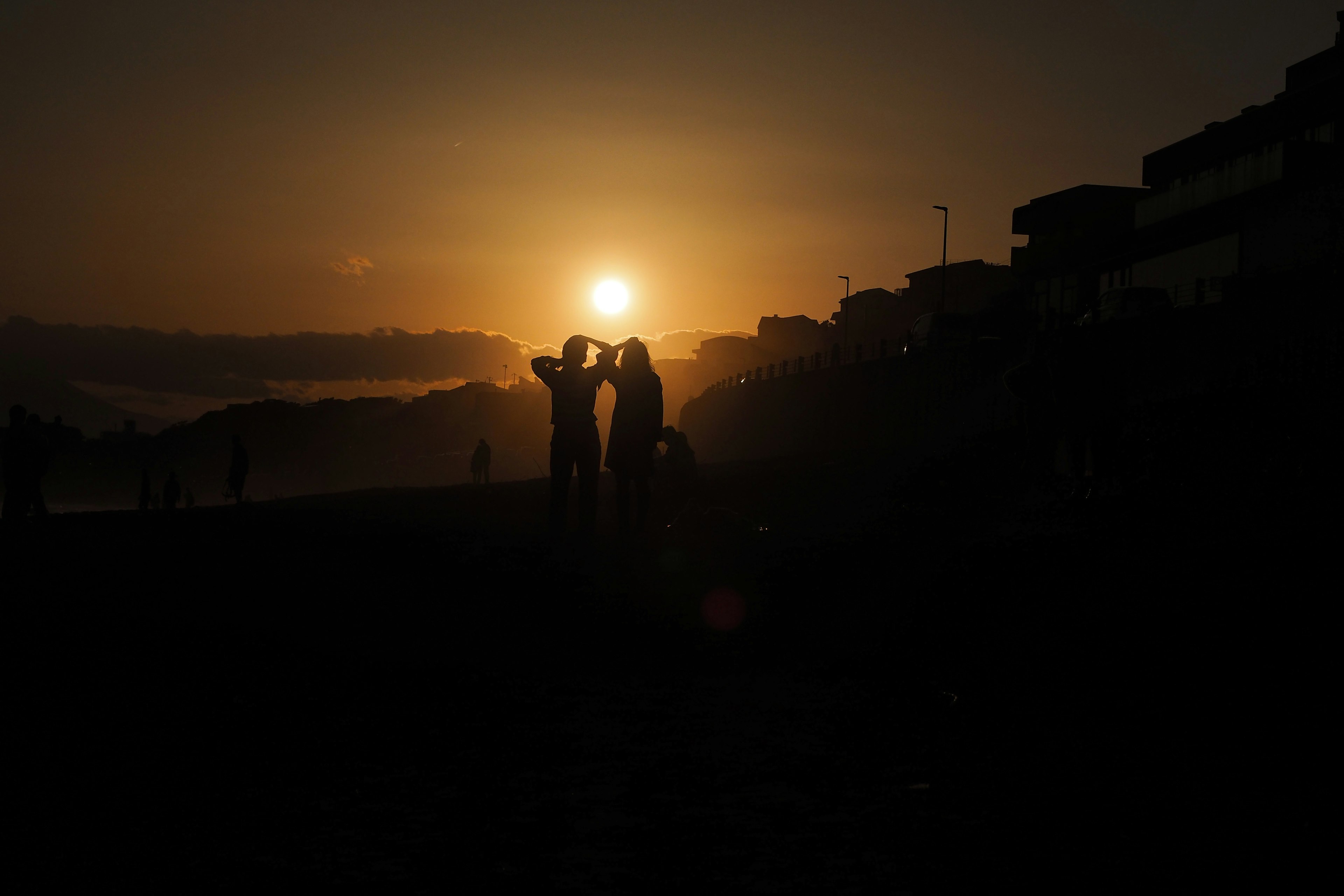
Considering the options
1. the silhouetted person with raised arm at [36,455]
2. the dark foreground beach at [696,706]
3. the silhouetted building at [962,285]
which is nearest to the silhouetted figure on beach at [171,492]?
the silhouetted person with raised arm at [36,455]

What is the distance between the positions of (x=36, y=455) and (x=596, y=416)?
865 cm

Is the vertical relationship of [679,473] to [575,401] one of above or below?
below

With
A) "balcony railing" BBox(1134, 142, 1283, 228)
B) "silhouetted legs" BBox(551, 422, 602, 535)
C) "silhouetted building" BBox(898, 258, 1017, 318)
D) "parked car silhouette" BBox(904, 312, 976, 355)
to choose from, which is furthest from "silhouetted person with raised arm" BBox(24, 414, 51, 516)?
"silhouetted building" BBox(898, 258, 1017, 318)

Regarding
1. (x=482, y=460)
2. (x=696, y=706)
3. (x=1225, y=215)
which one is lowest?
(x=696, y=706)

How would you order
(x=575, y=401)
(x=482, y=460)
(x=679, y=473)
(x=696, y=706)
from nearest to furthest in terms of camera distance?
(x=696, y=706)
(x=575, y=401)
(x=679, y=473)
(x=482, y=460)

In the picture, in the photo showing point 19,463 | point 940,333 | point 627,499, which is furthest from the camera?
point 940,333

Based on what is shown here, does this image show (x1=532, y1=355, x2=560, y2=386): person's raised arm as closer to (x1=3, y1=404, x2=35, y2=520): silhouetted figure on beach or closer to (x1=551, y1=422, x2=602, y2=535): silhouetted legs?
(x1=551, y1=422, x2=602, y2=535): silhouetted legs

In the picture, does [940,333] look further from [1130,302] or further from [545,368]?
[545,368]

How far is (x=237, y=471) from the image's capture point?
25.2 m

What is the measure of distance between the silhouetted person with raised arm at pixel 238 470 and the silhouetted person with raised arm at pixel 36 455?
28.5 feet

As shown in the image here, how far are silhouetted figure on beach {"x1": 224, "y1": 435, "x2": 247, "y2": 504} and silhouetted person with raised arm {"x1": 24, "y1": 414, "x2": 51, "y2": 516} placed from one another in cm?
864

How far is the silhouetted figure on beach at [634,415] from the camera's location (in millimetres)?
12469

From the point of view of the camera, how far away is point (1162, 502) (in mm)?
12180

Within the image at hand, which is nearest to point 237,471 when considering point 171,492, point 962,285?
point 171,492
